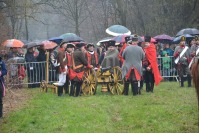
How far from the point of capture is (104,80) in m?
15.5

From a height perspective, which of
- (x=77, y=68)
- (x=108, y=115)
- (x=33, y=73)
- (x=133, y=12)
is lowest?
(x=108, y=115)

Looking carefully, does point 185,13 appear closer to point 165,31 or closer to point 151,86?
point 165,31

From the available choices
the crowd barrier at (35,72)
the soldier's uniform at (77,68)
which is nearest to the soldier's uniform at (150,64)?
the soldier's uniform at (77,68)

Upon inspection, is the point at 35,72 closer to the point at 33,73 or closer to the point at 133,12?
the point at 33,73

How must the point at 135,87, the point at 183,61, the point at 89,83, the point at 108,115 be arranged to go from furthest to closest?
the point at 183,61 < the point at 89,83 < the point at 135,87 < the point at 108,115

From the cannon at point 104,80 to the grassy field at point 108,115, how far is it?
70 cm

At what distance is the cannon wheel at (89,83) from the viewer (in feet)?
50.4

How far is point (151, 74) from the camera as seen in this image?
50.2ft

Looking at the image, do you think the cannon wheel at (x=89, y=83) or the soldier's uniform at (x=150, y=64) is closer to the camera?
the soldier's uniform at (x=150, y=64)

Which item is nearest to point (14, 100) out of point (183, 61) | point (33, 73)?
point (33, 73)

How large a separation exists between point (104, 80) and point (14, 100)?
3.25 meters

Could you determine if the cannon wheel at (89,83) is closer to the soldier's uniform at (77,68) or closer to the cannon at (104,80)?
the cannon at (104,80)

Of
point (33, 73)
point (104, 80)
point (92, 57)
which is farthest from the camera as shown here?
point (33, 73)

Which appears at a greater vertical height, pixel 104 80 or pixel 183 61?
pixel 183 61
